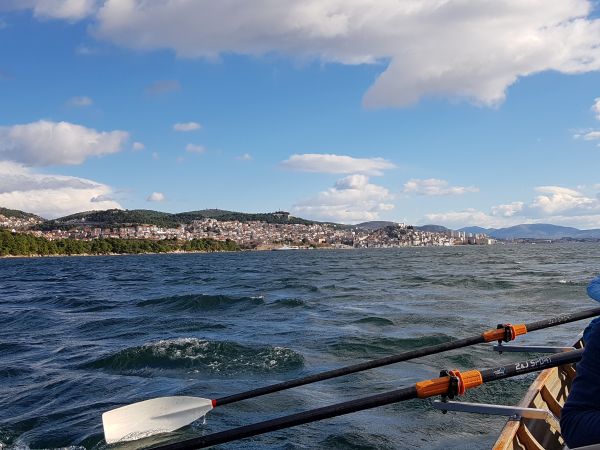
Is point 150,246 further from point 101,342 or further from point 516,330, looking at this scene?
point 516,330

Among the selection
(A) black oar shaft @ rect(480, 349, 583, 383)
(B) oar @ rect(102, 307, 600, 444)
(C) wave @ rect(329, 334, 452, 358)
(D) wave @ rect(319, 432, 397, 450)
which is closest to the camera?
(A) black oar shaft @ rect(480, 349, 583, 383)

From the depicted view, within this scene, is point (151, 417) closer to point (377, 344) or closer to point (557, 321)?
point (557, 321)

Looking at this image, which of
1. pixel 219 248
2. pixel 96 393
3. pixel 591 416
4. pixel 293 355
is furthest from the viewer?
pixel 219 248

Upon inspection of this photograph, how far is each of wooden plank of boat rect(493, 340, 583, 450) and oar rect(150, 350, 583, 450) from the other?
495 mm

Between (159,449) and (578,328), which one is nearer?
(159,449)

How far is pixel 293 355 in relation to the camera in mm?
13117

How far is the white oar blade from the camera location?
7770 mm

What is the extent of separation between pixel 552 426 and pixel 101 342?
13751mm

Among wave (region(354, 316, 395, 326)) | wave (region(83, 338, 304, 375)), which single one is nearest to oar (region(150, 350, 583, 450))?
wave (region(83, 338, 304, 375))

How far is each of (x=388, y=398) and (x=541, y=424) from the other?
1977mm

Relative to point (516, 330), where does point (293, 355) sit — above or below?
below

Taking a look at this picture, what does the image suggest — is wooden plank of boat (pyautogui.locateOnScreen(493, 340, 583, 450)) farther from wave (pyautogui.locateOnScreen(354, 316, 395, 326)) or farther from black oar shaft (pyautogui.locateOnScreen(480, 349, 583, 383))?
wave (pyautogui.locateOnScreen(354, 316, 395, 326))

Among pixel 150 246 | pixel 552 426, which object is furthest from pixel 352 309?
pixel 150 246

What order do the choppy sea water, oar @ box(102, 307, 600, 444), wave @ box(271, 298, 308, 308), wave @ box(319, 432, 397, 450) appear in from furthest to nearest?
1. wave @ box(271, 298, 308, 308)
2. the choppy sea water
3. wave @ box(319, 432, 397, 450)
4. oar @ box(102, 307, 600, 444)
